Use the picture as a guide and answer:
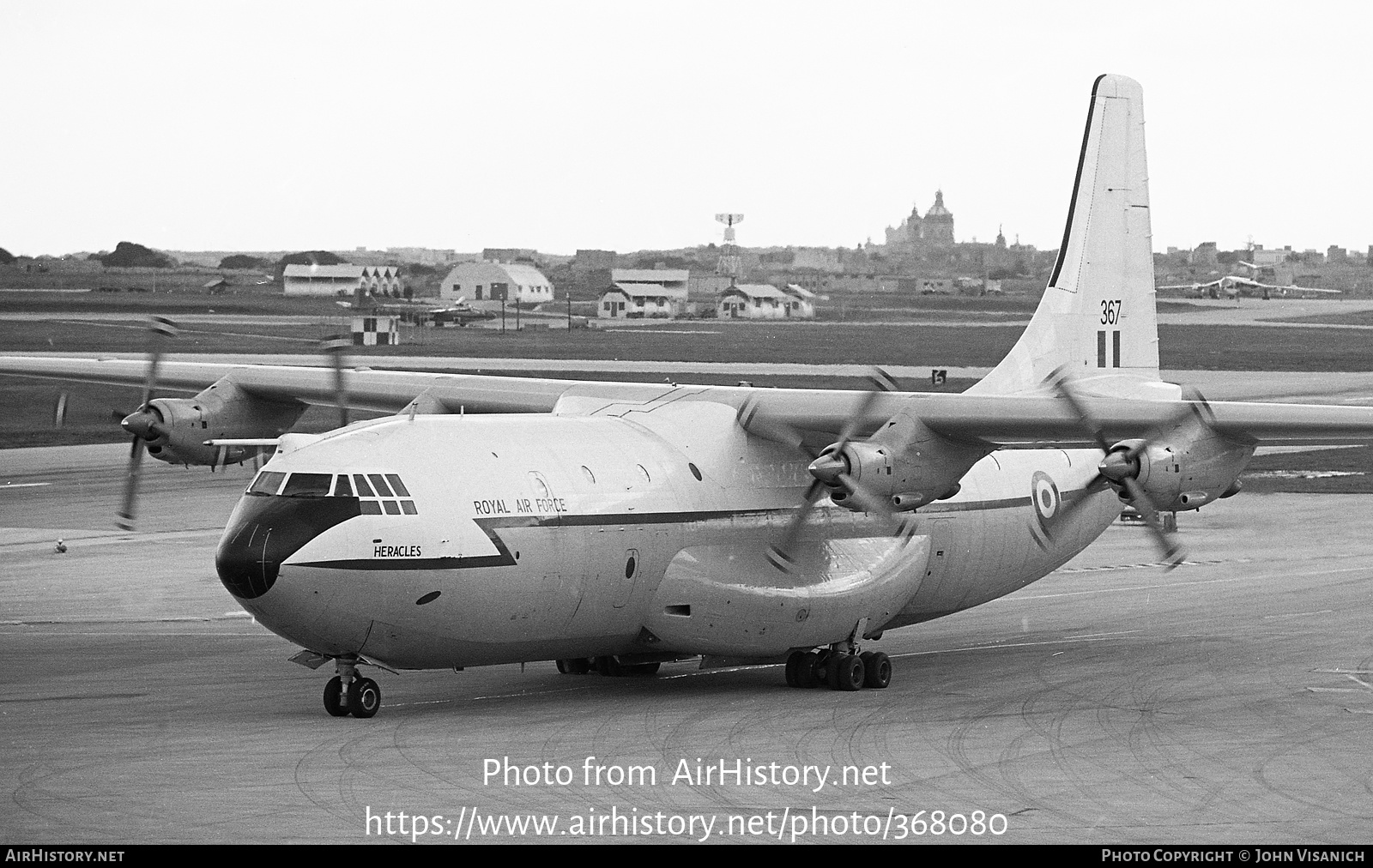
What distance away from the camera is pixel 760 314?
440 ft

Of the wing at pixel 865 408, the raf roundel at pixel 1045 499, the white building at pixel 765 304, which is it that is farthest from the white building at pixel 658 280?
the raf roundel at pixel 1045 499

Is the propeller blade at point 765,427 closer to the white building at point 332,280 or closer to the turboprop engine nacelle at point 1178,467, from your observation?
the turboprop engine nacelle at point 1178,467

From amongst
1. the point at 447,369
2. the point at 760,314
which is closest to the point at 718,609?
the point at 447,369

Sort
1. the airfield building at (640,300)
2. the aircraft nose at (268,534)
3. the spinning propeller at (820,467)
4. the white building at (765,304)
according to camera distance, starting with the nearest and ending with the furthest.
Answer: the aircraft nose at (268,534) < the spinning propeller at (820,467) < the airfield building at (640,300) < the white building at (765,304)

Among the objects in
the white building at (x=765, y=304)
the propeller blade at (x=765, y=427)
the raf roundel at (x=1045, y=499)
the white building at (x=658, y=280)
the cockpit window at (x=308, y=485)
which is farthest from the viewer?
the white building at (x=658, y=280)

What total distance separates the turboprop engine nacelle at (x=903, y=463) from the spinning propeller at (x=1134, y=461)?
137 centimetres

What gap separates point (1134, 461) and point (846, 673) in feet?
16.8

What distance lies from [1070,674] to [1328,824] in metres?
8.67

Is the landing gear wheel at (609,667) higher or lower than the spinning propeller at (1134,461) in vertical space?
lower

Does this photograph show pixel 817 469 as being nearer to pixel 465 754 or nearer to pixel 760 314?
pixel 465 754

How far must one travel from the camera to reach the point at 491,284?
445 feet

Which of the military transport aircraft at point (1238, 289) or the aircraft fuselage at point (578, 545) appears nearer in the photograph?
the aircraft fuselage at point (578, 545)

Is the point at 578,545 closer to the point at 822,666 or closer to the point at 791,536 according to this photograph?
the point at 791,536

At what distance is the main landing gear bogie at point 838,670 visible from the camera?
23.4m
